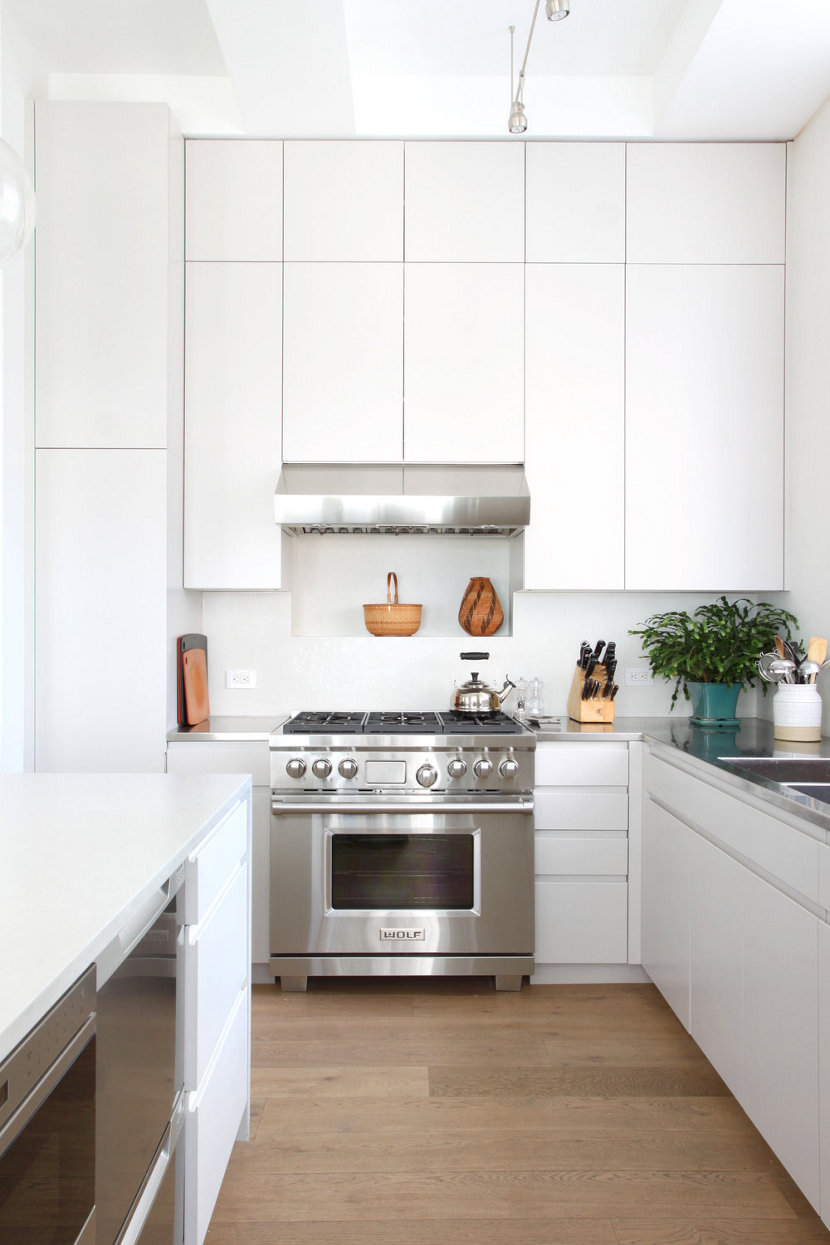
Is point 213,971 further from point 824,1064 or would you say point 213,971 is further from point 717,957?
point 717,957

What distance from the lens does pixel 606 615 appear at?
345 cm

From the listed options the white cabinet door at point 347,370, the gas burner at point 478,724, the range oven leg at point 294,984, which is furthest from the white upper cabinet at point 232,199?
the range oven leg at point 294,984

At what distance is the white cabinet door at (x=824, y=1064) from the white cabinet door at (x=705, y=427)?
1.75 metres

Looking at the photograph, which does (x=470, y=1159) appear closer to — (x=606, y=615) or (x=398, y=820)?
(x=398, y=820)

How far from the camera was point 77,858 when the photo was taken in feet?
4.17

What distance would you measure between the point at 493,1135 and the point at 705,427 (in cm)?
250

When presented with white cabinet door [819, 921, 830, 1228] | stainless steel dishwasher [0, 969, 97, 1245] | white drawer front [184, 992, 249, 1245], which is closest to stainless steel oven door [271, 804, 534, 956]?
white drawer front [184, 992, 249, 1245]

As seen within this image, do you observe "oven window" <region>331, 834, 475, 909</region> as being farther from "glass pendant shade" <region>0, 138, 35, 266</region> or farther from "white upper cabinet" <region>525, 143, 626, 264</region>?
"white upper cabinet" <region>525, 143, 626, 264</region>

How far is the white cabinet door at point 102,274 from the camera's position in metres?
2.85

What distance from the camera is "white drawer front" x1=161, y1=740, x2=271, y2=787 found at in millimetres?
2910

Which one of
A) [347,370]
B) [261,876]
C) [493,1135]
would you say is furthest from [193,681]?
[493,1135]

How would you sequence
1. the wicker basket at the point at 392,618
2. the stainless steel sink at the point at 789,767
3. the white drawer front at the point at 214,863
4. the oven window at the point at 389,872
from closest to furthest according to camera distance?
the white drawer front at the point at 214,863, the stainless steel sink at the point at 789,767, the oven window at the point at 389,872, the wicker basket at the point at 392,618

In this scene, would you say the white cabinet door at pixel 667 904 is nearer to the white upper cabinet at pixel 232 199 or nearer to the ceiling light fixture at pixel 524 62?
the ceiling light fixture at pixel 524 62

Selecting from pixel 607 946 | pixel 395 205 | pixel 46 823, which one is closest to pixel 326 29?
pixel 395 205
